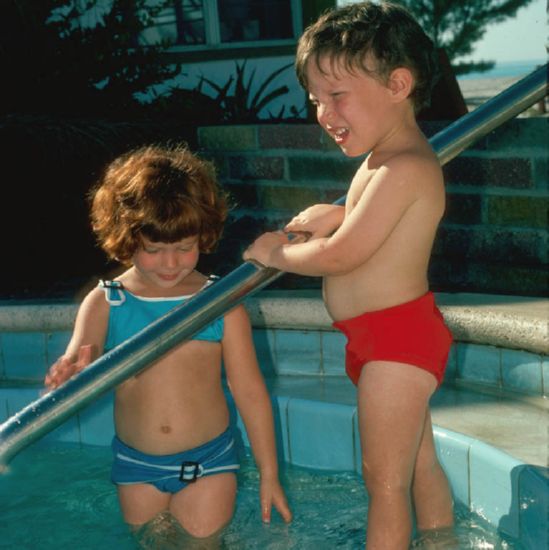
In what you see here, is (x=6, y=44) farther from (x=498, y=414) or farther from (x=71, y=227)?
(x=498, y=414)

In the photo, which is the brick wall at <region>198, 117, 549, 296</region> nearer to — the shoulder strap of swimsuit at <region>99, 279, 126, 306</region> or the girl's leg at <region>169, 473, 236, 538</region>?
the shoulder strap of swimsuit at <region>99, 279, 126, 306</region>

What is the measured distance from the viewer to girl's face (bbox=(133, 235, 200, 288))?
235 centimetres

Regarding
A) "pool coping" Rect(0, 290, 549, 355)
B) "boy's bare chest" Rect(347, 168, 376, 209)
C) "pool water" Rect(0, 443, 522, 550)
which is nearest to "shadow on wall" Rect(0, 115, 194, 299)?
"pool coping" Rect(0, 290, 549, 355)

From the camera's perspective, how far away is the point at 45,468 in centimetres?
347

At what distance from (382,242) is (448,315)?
1336 mm

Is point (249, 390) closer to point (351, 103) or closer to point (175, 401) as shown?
point (175, 401)

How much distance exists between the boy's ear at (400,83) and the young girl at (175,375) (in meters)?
0.57

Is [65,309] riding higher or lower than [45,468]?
higher

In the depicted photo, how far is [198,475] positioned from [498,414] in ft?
3.20

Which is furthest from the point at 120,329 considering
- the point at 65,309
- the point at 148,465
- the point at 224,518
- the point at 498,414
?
Result: the point at 65,309

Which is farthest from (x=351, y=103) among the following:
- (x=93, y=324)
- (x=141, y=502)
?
(x=141, y=502)

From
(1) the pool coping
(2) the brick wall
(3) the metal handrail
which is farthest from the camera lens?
(2) the brick wall

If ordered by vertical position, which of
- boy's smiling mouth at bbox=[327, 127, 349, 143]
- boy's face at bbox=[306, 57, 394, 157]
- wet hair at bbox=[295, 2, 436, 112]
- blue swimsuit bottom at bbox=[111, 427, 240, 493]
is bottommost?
blue swimsuit bottom at bbox=[111, 427, 240, 493]

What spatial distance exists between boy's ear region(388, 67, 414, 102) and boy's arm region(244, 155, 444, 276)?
5.2 inches
